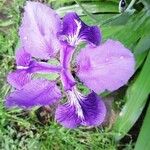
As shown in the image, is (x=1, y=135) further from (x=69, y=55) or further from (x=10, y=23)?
(x=69, y=55)

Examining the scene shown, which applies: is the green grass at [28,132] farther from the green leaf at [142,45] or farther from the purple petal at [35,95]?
the purple petal at [35,95]

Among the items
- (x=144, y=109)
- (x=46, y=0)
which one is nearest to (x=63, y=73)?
(x=144, y=109)

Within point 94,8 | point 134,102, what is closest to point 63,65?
point 134,102

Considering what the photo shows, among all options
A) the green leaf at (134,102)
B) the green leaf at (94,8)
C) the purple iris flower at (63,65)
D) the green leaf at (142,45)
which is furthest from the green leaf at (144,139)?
the purple iris flower at (63,65)

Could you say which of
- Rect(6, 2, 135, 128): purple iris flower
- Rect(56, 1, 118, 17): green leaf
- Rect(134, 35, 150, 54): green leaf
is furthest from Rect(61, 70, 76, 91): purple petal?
Rect(56, 1, 118, 17): green leaf

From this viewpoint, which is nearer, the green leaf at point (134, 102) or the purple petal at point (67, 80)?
the purple petal at point (67, 80)
